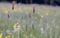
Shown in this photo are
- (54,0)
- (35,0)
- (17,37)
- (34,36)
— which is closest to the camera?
(17,37)

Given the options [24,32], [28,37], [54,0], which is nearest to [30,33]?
[24,32]

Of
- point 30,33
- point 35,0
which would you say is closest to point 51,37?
point 30,33

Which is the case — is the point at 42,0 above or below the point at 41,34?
below

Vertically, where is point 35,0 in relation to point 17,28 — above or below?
below

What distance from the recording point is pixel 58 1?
2555cm

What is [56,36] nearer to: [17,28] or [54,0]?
[17,28]

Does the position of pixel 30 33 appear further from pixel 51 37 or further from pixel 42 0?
pixel 42 0

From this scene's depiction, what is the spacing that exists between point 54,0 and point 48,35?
2141cm

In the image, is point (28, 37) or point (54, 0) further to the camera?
point (54, 0)

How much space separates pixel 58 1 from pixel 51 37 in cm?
2259

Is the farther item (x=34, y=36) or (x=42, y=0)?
(x=42, y=0)

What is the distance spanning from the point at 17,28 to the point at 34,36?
259 mm

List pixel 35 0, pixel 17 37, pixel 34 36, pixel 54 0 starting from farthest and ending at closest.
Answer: pixel 35 0
pixel 54 0
pixel 34 36
pixel 17 37

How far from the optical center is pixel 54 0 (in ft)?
80.5
